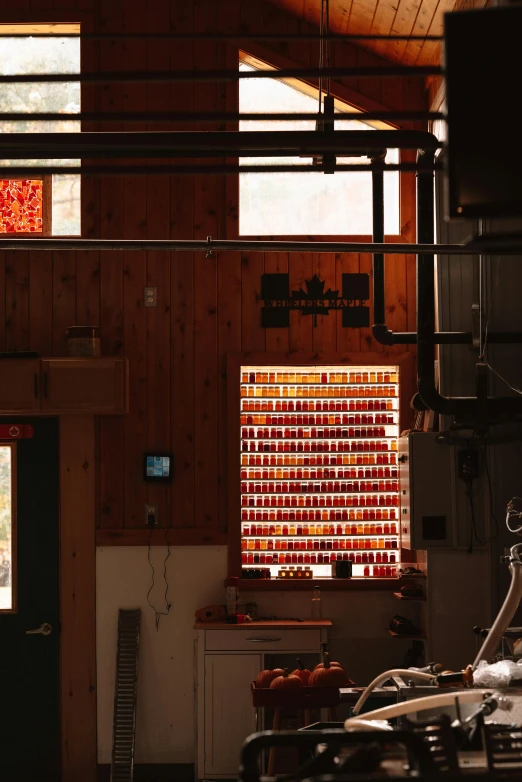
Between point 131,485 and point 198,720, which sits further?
point 131,485

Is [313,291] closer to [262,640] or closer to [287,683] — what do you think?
[262,640]

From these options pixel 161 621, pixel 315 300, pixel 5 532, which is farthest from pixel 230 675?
pixel 315 300

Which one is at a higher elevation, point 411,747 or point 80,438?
point 80,438

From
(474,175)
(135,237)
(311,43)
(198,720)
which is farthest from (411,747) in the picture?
(311,43)

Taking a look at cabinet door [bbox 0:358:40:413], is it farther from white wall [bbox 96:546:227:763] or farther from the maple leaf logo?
the maple leaf logo

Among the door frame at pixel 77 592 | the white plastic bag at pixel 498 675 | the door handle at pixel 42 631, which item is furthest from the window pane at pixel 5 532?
the white plastic bag at pixel 498 675

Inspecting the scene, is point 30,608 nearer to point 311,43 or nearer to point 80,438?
point 80,438

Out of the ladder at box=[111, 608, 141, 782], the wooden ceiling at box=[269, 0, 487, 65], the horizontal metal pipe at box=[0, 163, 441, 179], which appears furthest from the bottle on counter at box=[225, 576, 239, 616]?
the wooden ceiling at box=[269, 0, 487, 65]

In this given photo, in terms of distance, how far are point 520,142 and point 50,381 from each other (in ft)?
16.0

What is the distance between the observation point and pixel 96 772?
707 cm

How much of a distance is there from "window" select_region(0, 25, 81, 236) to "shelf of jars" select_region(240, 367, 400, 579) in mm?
1901

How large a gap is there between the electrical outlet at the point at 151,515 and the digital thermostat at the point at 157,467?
19 cm

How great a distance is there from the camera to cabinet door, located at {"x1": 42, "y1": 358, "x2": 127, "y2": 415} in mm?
6938

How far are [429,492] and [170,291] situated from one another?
2.43 m
